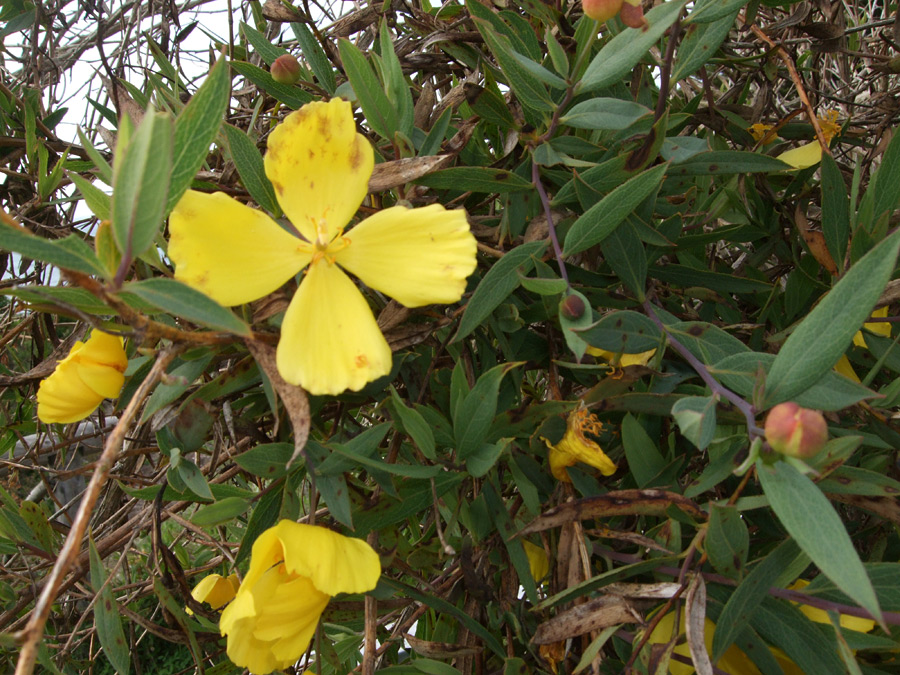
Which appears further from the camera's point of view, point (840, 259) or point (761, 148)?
point (761, 148)

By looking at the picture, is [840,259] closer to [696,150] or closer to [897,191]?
[897,191]

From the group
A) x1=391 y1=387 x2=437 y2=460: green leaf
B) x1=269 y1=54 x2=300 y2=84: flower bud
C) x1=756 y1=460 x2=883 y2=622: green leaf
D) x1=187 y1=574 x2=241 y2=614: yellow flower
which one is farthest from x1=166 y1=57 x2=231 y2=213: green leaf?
x1=187 y1=574 x2=241 y2=614: yellow flower

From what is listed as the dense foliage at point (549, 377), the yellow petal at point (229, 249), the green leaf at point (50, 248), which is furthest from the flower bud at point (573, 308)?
the green leaf at point (50, 248)

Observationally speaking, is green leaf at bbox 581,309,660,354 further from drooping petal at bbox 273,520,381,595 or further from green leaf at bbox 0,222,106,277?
green leaf at bbox 0,222,106,277

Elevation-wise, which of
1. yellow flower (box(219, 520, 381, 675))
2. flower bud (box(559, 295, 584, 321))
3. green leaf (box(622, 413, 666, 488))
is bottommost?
green leaf (box(622, 413, 666, 488))

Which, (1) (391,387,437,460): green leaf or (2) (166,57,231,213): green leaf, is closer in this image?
(2) (166,57,231,213): green leaf

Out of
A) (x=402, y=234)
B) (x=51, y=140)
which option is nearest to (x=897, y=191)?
(x=402, y=234)

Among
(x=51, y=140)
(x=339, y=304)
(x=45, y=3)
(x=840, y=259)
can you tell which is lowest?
(x=840, y=259)
